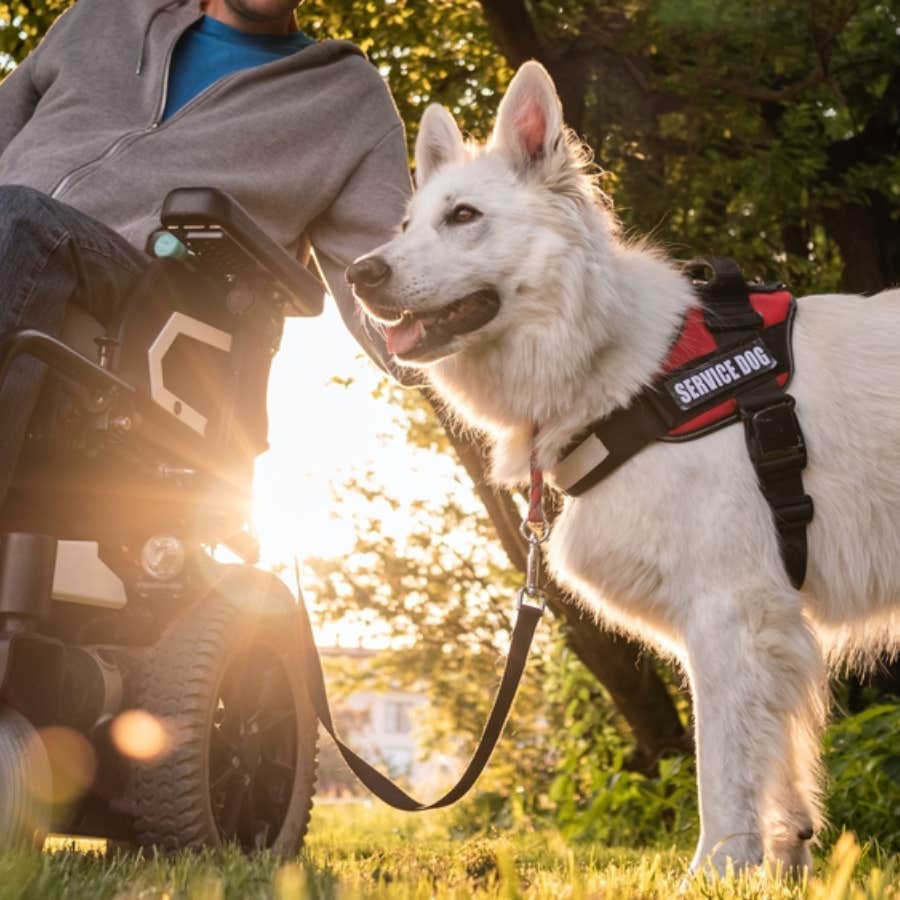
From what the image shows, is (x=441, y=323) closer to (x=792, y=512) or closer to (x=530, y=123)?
(x=530, y=123)

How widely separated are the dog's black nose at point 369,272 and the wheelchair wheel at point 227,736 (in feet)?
2.76

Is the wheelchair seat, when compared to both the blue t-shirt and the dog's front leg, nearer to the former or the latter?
Result: the blue t-shirt

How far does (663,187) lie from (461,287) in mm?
3903

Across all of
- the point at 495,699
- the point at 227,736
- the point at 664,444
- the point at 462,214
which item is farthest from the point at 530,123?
the point at 227,736

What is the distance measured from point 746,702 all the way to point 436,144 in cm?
179

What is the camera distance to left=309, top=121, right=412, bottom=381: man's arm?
356 centimetres

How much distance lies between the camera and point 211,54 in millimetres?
3635

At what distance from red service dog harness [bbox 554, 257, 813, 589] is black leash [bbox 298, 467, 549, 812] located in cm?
22

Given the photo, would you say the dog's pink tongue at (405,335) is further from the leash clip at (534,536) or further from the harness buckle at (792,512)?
the harness buckle at (792,512)

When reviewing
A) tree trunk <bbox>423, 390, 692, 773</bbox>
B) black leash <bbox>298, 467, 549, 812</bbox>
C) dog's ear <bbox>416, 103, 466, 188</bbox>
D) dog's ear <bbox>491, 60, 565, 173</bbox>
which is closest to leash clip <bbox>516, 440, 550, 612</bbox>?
black leash <bbox>298, 467, 549, 812</bbox>

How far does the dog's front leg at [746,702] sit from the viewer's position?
2.76 metres

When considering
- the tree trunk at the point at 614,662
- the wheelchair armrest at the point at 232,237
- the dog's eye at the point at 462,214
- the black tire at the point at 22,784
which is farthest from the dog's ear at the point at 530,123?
the tree trunk at the point at 614,662

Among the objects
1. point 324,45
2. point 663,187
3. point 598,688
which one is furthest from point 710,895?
point 598,688

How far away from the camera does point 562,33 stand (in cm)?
665
